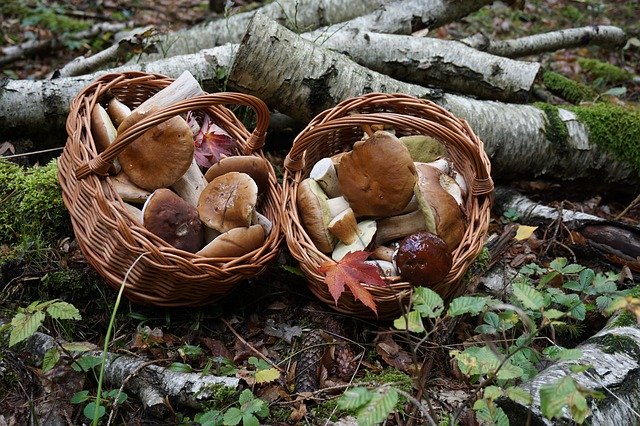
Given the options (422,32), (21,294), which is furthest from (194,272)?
(422,32)

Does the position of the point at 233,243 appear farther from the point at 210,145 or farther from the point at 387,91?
the point at 387,91

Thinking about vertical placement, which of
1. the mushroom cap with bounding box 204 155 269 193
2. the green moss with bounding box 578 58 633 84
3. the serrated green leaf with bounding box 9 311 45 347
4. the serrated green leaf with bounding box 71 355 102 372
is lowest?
the green moss with bounding box 578 58 633 84

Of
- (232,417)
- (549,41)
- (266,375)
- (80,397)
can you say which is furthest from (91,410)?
(549,41)

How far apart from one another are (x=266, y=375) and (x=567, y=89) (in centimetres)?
464

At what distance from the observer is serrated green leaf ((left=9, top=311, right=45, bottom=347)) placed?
2.27 m

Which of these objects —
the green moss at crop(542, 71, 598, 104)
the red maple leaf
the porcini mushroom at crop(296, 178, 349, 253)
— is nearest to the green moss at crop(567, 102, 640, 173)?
the green moss at crop(542, 71, 598, 104)

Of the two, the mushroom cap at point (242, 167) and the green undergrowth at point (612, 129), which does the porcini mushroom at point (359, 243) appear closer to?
the mushroom cap at point (242, 167)

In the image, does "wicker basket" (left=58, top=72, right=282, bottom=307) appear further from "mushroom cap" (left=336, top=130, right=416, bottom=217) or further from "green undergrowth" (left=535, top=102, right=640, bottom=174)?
"green undergrowth" (left=535, top=102, right=640, bottom=174)

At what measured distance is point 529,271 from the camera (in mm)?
3412

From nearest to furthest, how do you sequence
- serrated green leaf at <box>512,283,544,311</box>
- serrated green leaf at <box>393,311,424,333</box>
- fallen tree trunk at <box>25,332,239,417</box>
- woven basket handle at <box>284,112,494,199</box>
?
1. serrated green leaf at <box>393,311,424,333</box>
2. serrated green leaf at <box>512,283,544,311</box>
3. fallen tree trunk at <box>25,332,239,417</box>
4. woven basket handle at <box>284,112,494,199</box>

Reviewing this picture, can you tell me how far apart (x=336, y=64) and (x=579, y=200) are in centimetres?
240

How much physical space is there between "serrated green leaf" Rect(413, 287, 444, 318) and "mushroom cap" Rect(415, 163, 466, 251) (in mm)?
849

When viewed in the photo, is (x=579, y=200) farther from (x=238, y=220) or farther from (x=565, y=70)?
(x=238, y=220)

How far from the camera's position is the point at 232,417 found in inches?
91.8
